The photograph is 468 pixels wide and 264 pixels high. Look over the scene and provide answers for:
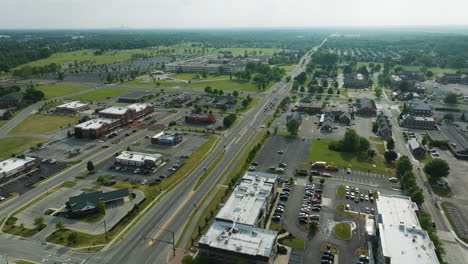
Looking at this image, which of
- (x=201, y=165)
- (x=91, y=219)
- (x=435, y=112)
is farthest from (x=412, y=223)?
(x=435, y=112)

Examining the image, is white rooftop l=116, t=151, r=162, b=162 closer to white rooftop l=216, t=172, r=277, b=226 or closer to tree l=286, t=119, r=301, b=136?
white rooftop l=216, t=172, r=277, b=226

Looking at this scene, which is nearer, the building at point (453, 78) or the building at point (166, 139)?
the building at point (166, 139)

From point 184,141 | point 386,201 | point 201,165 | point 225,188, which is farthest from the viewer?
point 184,141

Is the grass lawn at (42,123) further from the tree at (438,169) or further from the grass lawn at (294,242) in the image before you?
the tree at (438,169)

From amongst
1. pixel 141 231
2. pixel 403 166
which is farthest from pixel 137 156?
pixel 403 166

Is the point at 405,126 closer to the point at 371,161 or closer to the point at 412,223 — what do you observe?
the point at 371,161

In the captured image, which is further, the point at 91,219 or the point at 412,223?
the point at 91,219

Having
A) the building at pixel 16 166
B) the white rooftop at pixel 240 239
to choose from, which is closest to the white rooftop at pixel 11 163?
the building at pixel 16 166
